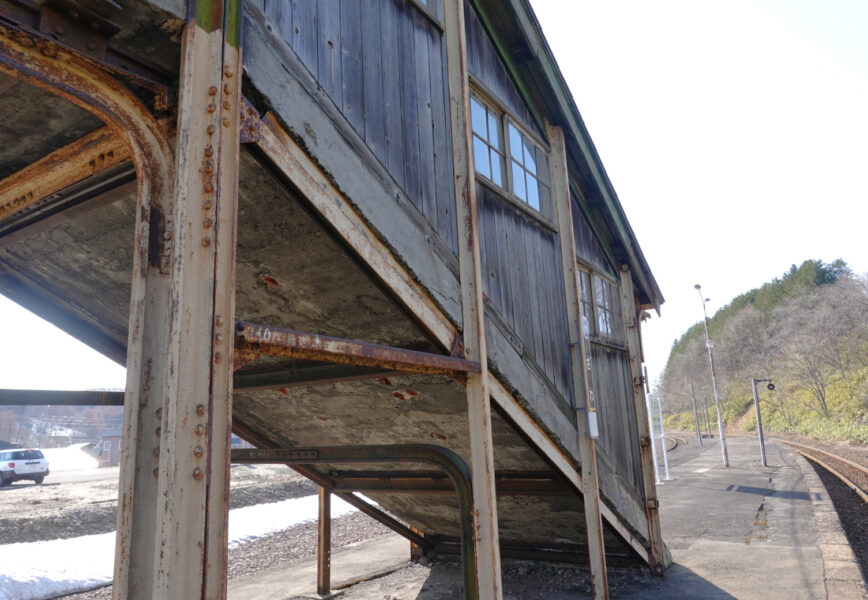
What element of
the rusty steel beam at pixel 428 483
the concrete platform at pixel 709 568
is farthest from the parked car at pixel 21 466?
the rusty steel beam at pixel 428 483

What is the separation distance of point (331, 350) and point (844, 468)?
20.3 meters

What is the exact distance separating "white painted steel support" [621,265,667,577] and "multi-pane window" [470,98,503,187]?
3.40 metres

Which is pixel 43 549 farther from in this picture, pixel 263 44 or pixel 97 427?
pixel 97 427

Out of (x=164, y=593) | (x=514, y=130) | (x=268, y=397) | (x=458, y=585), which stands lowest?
(x=458, y=585)

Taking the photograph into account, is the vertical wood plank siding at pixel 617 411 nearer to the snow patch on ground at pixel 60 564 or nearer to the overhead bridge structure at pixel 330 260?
the overhead bridge structure at pixel 330 260

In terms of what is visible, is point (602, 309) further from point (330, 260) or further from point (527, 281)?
point (330, 260)

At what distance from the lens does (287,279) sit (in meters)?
3.53

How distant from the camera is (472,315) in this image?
3.75 m

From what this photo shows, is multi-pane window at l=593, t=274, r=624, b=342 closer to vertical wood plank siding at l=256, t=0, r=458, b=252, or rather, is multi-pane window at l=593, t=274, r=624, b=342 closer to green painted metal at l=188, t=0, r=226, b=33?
vertical wood plank siding at l=256, t=0, r=458, b=252

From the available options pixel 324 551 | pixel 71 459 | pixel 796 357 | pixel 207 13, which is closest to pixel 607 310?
pixel 324 551

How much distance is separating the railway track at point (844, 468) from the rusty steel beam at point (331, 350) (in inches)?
491

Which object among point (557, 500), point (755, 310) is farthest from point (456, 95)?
point (755, 310)

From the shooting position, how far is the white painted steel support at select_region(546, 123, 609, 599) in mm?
5109

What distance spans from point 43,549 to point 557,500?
303 inches
